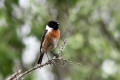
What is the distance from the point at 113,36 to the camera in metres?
9.44

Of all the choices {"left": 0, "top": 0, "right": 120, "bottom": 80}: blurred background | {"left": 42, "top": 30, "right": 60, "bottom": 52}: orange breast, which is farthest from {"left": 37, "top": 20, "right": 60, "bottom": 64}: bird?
{"left": 0, "top": 0, "right": 120, "bottom": 80}: blurred background

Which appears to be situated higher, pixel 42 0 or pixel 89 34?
pixel 42 0

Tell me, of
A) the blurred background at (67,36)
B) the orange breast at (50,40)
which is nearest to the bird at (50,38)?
the orange breast at (50,40)

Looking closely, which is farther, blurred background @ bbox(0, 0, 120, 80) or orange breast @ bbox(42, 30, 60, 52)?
blurred background @ bbox(0, 0, 120, 80)

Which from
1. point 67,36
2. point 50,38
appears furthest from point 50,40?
point 67,36

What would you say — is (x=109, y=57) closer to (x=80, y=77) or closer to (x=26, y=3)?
(x=80, y=77)

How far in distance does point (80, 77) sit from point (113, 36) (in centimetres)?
138

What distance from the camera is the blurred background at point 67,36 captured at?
7.45 metres

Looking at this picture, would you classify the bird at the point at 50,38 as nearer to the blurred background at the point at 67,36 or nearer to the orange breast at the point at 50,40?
the orange breast at the point at 50,40

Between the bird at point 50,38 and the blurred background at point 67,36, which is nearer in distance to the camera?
the bird at point 50,38

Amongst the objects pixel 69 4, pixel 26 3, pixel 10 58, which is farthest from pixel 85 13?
pixel 10 58

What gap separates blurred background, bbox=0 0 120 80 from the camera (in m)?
7.45

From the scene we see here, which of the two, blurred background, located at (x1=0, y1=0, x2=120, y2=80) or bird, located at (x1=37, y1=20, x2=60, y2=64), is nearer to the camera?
bird, located at (x1=37, y1=20, x2=60, y2=64)

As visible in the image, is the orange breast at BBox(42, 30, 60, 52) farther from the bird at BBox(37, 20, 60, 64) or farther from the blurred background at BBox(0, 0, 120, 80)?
the blurred background at BBox(0, 0, 120, 80)
